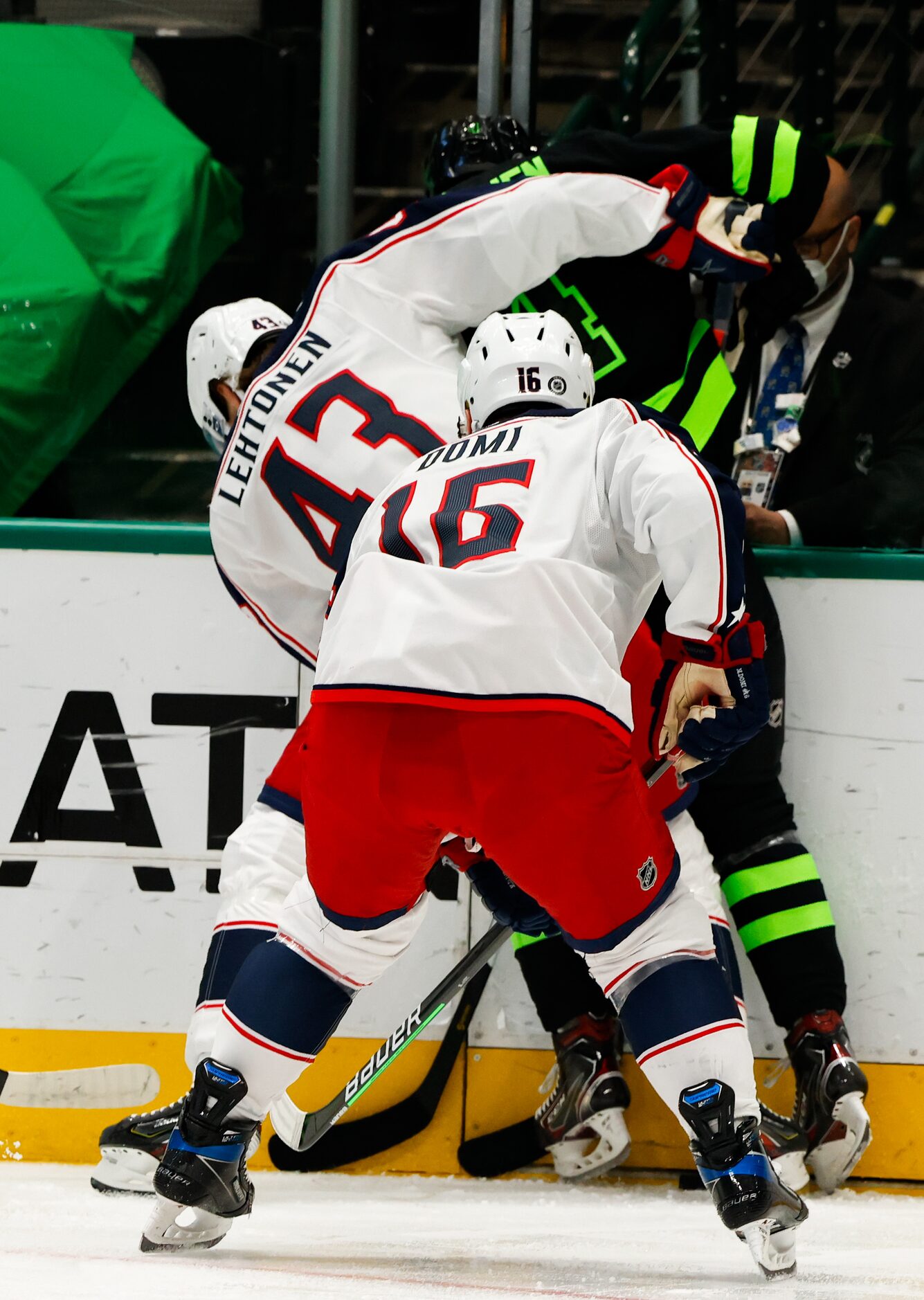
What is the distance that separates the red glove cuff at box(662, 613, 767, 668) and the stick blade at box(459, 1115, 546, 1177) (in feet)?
3.09

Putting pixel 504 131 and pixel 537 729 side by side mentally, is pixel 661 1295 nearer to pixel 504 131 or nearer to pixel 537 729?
pixel 537 729

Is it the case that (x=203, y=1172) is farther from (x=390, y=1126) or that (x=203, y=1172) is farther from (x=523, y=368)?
(x=523, y=368)

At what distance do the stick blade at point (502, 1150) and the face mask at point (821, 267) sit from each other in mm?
1483

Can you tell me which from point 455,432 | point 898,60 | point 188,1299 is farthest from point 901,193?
point 188,1299

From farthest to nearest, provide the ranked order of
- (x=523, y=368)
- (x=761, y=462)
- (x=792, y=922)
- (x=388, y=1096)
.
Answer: (x=761, y=462) < (x=388, y=1096) < (x=792, y=922) < (x=523, y=368)

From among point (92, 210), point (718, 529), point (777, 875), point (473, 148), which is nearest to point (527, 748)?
point (718, 529)

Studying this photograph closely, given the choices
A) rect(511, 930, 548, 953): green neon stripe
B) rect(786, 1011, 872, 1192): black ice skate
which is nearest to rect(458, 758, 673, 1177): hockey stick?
rect(511, 930, 548, 953): green neon stripe

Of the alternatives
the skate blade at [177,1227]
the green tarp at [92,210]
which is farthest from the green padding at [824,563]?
the green tarp at [92,210]

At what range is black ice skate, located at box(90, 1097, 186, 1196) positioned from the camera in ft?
6.48

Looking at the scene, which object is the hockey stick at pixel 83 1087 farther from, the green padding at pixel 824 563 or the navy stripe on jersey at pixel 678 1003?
the green padding at pixel 824 563

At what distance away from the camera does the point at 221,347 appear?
7.24 feet

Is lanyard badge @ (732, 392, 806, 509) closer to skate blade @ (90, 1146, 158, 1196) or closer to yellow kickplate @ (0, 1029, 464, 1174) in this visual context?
yellow kickplate @ (0, 1029, 464, 1174)

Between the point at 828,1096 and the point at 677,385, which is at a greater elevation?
the point at 677,385

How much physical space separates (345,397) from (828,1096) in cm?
121
